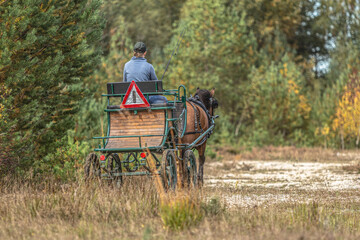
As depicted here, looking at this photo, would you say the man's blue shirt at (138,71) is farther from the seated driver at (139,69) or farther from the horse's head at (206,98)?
the horse's head at (206,98)

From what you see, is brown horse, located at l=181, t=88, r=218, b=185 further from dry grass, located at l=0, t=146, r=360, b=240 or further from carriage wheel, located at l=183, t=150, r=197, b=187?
dry grass, located at l=0, t=146, r=360, b=240

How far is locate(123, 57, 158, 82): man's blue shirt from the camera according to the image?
11.9m

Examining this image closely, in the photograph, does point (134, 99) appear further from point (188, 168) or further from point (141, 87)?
point (188, 168)

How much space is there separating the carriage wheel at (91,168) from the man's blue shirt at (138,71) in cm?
167

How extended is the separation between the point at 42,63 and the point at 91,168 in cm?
325

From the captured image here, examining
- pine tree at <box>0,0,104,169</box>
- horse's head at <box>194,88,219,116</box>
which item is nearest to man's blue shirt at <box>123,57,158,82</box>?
pine tree at <box>0,0,104,169</box>

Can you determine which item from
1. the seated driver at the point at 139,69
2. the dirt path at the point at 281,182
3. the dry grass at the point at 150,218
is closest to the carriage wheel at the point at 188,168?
the dirt path at the point at 281,182

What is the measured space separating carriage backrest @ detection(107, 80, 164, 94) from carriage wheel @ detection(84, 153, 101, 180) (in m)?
1.27

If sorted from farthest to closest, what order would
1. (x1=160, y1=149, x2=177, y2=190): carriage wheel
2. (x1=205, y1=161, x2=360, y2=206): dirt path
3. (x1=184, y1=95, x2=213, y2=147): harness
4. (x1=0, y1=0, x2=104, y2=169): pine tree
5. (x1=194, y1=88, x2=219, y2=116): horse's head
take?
(x1=194, y1=88, x2=219, y2=116): horse's head
(x1=184, y1=95, x2=213, y2=147): harness
(x1=205, y1=161, x2=360, y2=206): dirt path
(x1=0, y1=0, x2=104, y2=169): pine tree
(x1=160, y1=149, x2=177, y2=190): carriage wheel

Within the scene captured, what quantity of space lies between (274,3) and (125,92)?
3699 cm

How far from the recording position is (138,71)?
1189cm

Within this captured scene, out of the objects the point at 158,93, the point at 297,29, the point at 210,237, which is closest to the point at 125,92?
the point at 158,93

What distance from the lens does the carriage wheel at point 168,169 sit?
1045cm

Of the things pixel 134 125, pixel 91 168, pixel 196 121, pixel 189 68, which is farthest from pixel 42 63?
pixel 189 68
